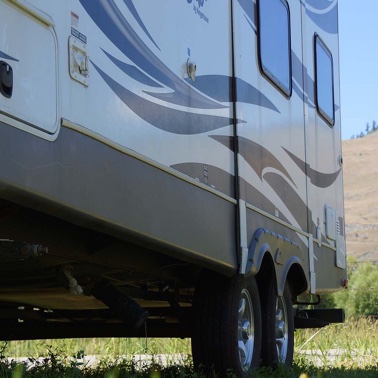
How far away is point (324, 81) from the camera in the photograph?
9641 millimetres

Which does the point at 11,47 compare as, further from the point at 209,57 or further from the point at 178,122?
the point at 209,57

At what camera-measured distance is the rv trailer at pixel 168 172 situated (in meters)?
4.36

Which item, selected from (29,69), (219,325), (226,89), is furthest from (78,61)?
(219,325)

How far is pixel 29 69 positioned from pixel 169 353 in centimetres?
660

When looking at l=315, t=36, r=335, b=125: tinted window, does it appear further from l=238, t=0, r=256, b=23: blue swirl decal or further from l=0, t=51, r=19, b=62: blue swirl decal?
l=0, t=51, r=19, b=62: blue swirl decal

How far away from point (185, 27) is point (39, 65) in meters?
1.85

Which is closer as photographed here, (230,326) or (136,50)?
(136,50)

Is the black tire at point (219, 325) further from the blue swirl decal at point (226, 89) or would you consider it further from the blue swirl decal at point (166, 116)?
the blue swirl decal at point (226, 89)

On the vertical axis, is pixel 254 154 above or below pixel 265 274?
above

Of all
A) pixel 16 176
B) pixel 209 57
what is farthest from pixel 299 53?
pixel 16 176

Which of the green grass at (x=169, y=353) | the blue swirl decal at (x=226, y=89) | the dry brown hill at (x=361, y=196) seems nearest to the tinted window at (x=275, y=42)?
the blue swirl decal at (x=226, y=89)

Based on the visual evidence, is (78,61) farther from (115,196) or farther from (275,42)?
(275,42)

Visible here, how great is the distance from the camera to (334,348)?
37.3ft

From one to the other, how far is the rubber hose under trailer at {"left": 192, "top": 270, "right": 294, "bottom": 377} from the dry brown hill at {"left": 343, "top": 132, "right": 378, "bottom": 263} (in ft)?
234
